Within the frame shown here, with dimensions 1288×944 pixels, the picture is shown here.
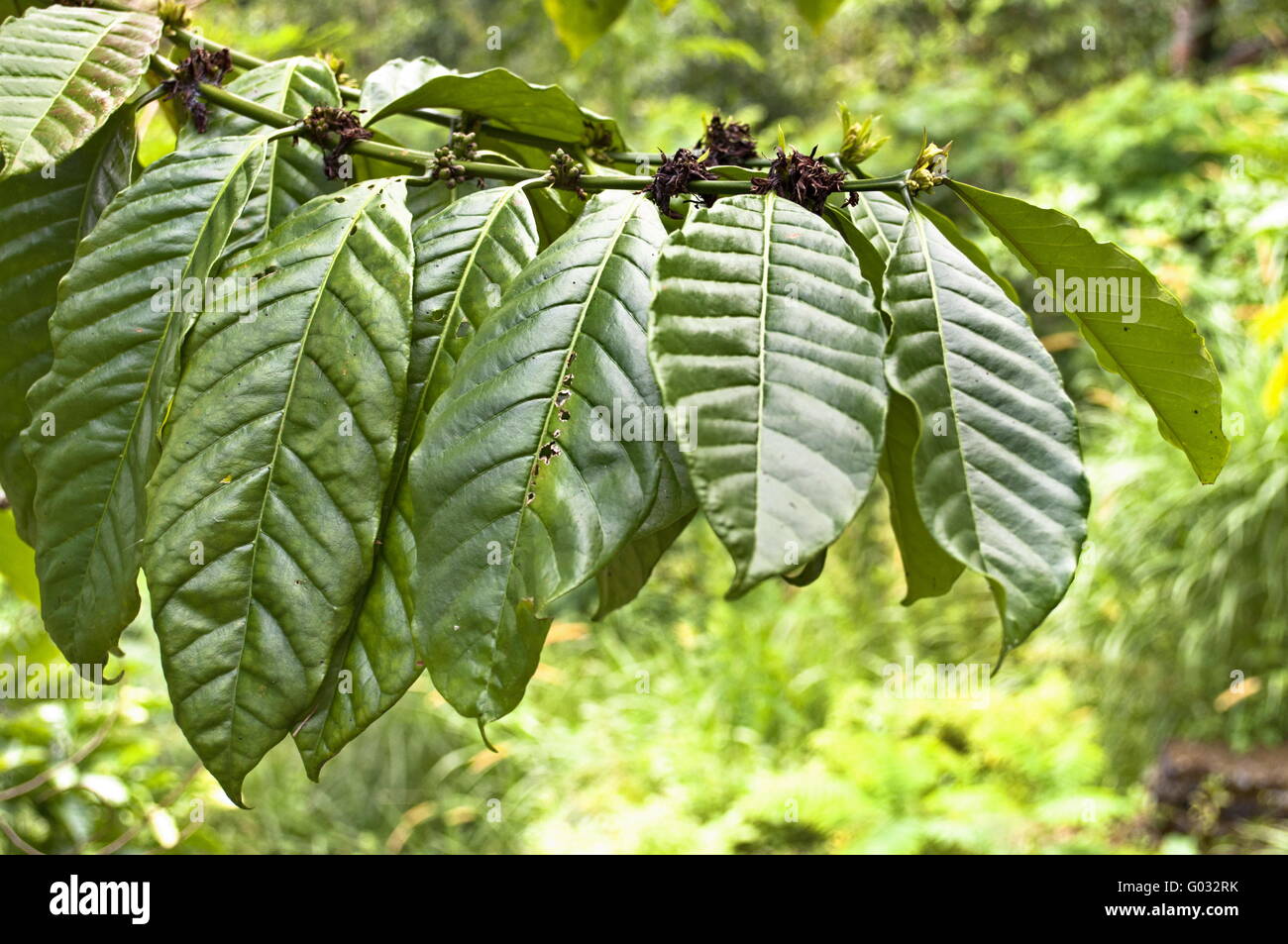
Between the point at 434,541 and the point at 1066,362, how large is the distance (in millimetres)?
5673

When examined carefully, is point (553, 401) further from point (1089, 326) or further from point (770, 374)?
point (1089, 326)

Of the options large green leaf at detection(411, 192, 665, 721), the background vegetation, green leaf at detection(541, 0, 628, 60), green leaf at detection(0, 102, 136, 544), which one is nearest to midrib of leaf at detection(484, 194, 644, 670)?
large green leaf at detection(411, 192, 665, 721)

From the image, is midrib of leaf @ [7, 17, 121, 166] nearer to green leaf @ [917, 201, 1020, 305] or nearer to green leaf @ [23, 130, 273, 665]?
green leaf @ [23, 130, 273, 665]

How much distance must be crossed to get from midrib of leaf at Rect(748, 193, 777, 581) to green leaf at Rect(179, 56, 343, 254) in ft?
0.96

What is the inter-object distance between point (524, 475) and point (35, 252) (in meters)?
0.42

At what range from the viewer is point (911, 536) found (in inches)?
22.5

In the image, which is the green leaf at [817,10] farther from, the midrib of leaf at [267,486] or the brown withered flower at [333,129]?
the midrib of leaf at [267,486]

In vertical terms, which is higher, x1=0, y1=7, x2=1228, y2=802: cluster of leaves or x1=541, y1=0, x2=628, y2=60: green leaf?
x1=541, y1=0, x2=628, y2=60: green leaf

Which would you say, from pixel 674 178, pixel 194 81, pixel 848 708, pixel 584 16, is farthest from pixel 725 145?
pixel 848 708

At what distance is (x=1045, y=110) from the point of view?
7.51 m

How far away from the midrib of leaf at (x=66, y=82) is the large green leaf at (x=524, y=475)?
27 cm

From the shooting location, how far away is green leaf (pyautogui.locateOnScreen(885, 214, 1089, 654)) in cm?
41
